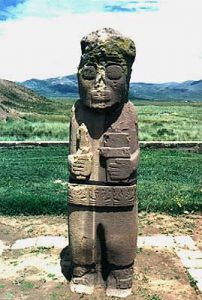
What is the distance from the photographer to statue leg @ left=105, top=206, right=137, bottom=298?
6.51 m

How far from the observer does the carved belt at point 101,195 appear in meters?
6.45

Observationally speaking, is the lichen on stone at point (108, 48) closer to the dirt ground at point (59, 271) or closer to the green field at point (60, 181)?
the dirt ground at point (59, 271)

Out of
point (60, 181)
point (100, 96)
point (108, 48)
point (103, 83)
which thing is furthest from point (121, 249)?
point (60, 181)

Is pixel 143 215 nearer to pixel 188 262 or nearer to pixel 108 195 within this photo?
pixel 188 262

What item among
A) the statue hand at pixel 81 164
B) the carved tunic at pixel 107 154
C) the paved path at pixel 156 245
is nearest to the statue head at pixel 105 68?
the carved tunic at pixel 107 154

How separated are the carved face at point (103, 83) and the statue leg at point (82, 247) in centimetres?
148

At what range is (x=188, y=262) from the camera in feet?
26.1

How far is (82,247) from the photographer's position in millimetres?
6625

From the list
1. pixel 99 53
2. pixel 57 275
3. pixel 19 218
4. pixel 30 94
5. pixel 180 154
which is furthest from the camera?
pixel 30 94

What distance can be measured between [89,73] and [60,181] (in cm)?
744

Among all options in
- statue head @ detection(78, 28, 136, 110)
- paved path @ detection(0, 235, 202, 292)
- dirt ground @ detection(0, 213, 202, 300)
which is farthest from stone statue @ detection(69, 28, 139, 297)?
paved path @ detection(0, 235, 202, 292)

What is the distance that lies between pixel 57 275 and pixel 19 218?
3.30 metres

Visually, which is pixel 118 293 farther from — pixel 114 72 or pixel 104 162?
pixel 114 72

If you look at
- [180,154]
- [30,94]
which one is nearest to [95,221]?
[180,154]
